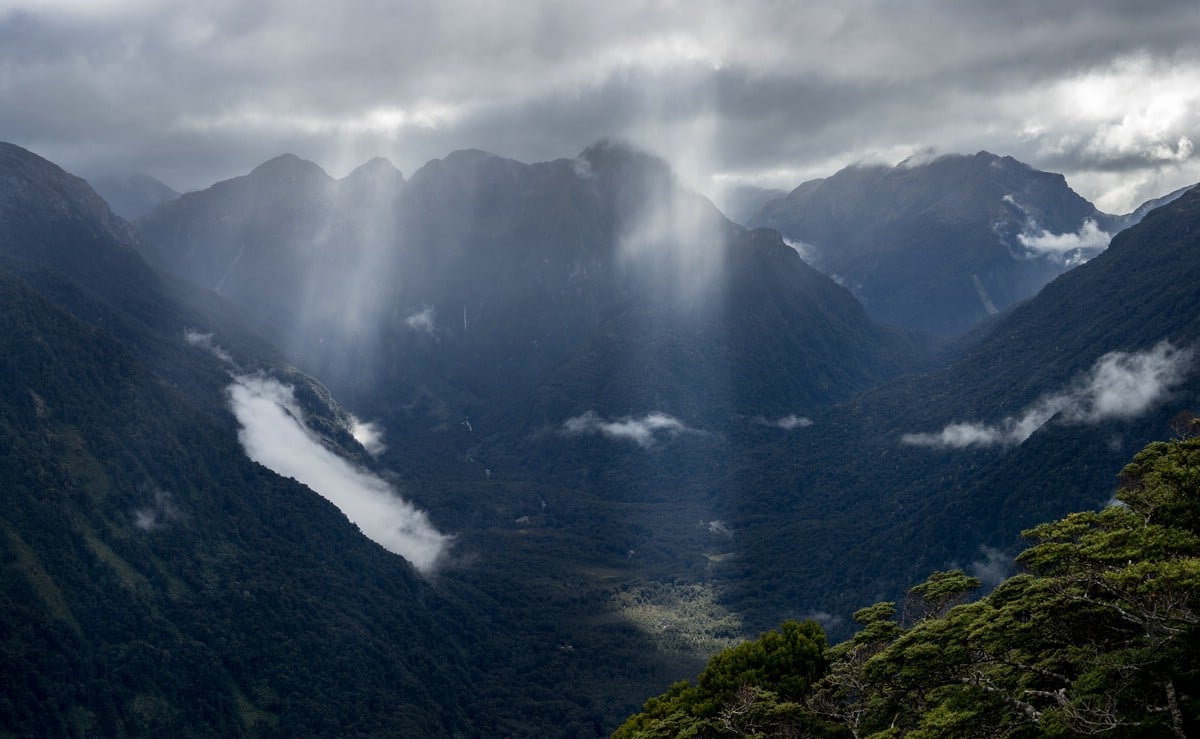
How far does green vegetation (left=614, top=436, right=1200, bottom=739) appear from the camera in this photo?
49219 mm

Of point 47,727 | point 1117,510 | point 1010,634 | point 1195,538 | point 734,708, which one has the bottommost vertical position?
point 47,727

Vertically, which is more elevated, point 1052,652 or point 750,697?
point 1052,652

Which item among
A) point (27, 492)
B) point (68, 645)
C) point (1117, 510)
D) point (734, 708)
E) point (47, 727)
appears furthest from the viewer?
point (27, 492)

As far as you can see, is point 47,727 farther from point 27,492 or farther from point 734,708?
point 734,708

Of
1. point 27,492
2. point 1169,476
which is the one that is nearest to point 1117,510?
point 1169,476

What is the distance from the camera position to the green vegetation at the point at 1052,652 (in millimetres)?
49219

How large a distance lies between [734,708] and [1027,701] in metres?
25.4

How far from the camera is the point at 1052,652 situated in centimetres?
5766

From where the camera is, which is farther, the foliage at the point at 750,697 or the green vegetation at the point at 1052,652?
the foliage at the point at 750,697

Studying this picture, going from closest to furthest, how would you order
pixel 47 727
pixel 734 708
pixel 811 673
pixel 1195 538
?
pixel 1195 538
pixel 734 708
pixel 811 673
pixel 47 727

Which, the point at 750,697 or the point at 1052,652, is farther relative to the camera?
the point at 750,697

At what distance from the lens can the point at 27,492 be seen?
645ft

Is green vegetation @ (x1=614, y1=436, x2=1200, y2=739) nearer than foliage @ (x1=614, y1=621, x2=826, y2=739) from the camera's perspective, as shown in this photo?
Yes

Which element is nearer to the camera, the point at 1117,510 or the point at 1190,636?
the point at 1190,636
